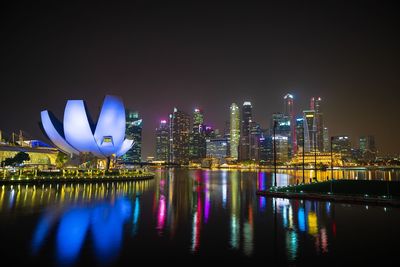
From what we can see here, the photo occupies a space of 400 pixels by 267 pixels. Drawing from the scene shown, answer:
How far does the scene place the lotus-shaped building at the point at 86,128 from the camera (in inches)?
1427

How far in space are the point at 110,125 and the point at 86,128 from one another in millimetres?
2679

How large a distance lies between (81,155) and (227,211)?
99.8 ft

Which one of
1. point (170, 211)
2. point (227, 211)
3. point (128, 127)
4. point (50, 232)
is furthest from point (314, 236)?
point (128, 127)

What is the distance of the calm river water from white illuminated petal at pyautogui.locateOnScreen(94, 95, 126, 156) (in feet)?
71.5

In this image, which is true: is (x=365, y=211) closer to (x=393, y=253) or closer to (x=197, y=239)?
(x=393, y=253)

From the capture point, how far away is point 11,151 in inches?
2064

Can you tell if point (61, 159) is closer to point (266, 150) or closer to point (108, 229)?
point (108, 229)

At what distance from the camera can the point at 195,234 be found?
33.6ft

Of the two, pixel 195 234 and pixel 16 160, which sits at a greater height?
pixel 16 160

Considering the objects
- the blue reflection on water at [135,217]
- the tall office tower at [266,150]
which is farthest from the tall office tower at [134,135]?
A: the blue reflection on water at [135,217]

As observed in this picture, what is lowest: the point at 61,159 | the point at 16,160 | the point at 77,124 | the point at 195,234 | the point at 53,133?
the point at 195,234

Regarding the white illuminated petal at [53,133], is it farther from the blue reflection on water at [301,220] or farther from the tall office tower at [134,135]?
the tall office tower at [134,135]

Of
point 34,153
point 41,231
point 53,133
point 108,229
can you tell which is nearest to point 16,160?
point 34,153

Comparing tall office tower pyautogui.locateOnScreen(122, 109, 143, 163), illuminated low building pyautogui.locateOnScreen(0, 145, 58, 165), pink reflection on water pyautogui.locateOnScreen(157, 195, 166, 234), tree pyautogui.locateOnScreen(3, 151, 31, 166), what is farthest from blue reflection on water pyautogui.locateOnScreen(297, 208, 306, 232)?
tall office tower pyautogui.locateOnScreen(122, 109, 143, 163)
